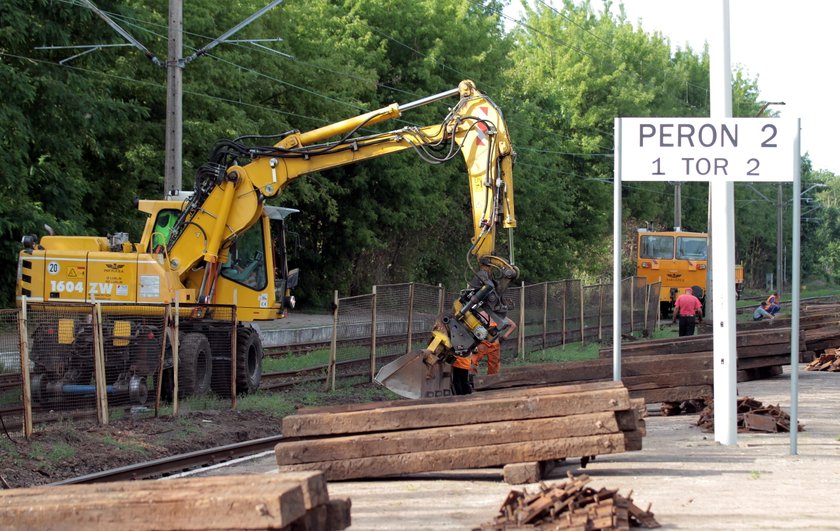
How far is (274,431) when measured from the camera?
1653 centimetres

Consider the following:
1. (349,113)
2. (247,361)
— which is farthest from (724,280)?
(349,113)

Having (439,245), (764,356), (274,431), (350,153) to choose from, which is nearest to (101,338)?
(274,431)

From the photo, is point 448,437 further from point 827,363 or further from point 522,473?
point 827,363

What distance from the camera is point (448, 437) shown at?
29.8 ft

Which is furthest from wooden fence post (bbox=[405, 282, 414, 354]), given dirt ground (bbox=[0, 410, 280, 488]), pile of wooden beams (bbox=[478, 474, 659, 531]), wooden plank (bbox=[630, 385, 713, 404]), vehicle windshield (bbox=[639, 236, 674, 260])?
vehicle windshield (bbox=[639, 236, 674, 260])

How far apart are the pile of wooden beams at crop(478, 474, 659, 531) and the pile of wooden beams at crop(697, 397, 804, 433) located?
564 cm

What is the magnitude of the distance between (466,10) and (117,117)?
2278cm

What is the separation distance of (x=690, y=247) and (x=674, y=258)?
814 mm

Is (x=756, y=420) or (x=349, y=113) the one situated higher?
(x=349, y=113)

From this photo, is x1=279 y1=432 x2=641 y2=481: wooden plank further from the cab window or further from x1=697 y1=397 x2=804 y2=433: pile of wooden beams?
the cab window

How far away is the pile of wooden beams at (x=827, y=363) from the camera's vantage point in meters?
23.3

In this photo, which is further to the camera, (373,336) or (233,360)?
(373,336)

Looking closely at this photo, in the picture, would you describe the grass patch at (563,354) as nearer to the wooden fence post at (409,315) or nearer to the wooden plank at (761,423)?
the wooden fence post at (409,315)

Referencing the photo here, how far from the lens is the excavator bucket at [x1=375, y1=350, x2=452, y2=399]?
17562 millimetres
